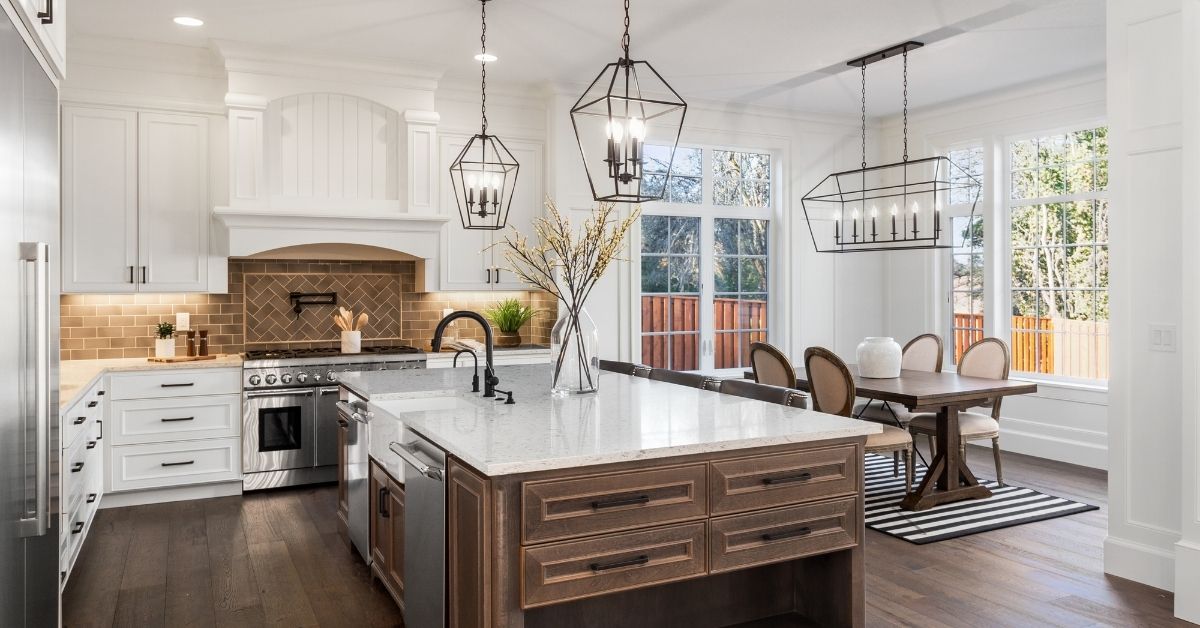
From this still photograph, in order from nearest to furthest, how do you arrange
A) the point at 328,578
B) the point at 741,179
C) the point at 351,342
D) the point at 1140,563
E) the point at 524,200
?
the point at 1140,563 → the point at 328,578 → the point at 351,342 → the point at 524,200 → the point at 741,179

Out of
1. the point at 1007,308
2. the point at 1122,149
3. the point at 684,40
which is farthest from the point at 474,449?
the point at 1007,308

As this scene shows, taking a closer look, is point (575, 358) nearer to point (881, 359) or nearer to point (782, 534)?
point (782, 534)

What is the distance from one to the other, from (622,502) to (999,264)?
18.0ft

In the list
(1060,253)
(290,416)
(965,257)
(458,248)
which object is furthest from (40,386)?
(965,257)

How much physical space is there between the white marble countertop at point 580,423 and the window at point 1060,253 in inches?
161

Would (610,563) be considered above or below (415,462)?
below

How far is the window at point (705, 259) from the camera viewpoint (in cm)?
673

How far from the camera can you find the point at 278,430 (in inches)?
207

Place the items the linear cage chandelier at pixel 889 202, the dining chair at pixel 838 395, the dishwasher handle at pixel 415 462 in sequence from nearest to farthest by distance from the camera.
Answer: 1. the dishwasher handle at pixel 415 462
2. the dining chair at pixel 838 395
3. the linear cage chandelier at pixel 889 202

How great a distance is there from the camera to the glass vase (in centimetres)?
328

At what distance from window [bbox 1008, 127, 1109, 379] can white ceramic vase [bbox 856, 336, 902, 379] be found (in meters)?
1.81

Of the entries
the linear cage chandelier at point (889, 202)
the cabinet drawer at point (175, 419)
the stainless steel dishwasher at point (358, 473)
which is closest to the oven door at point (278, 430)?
the cabinet drawer at point (175, 419)

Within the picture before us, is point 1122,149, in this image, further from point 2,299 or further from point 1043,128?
point 2,299

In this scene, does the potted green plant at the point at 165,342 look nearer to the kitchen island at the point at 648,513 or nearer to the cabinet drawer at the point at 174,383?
the cabinet drawer at the point at 174,383
